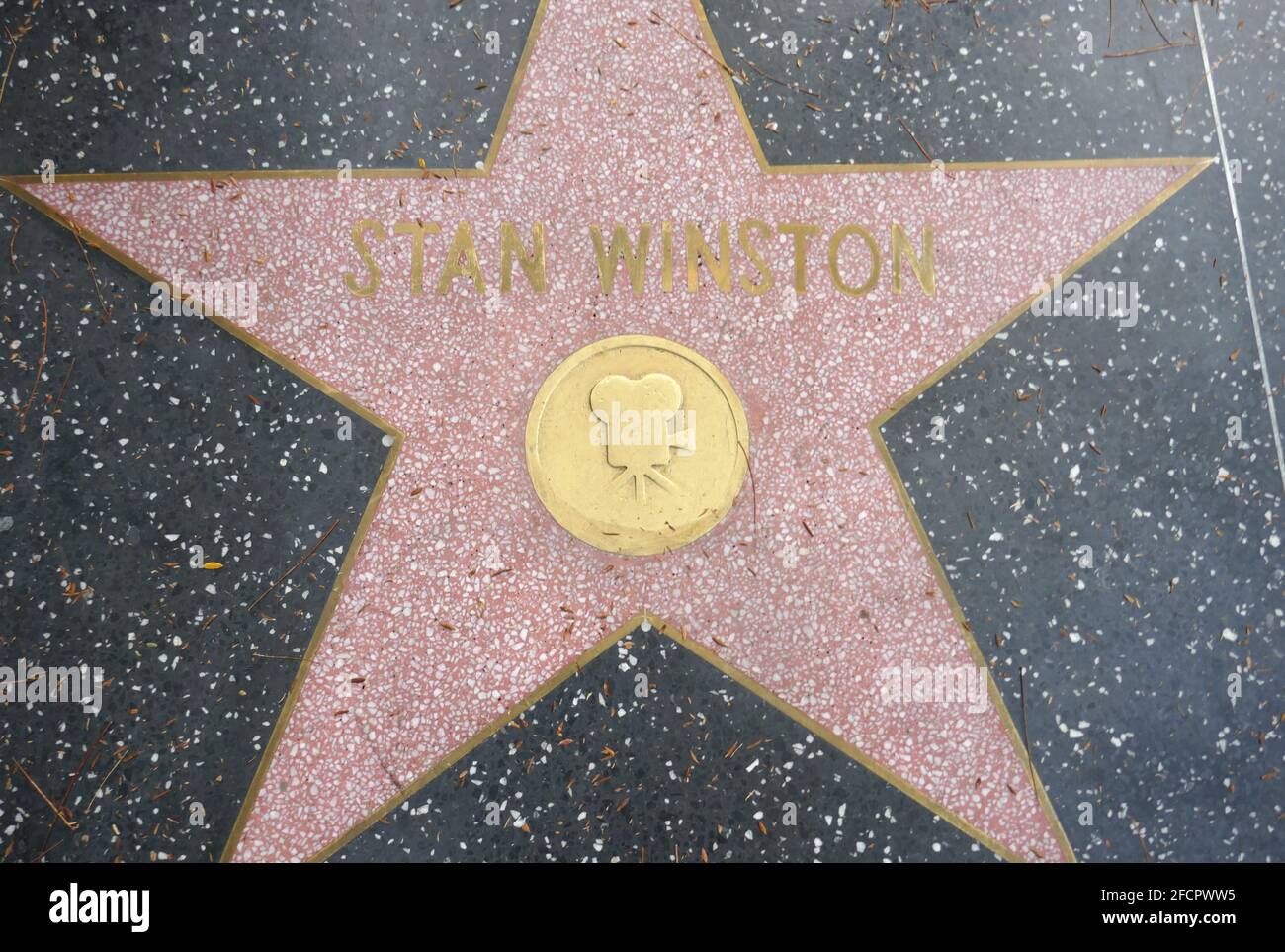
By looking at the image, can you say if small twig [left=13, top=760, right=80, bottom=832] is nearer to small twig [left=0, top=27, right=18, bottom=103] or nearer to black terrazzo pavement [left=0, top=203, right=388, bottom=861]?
black terrazzo pavement [left=0, top=203, right=388, bottom=861]

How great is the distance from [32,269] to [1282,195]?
2.54 meters

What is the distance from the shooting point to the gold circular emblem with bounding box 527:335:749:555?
1581mm

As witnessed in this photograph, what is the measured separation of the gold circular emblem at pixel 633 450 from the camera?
158cm

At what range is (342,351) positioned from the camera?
62.8 inches

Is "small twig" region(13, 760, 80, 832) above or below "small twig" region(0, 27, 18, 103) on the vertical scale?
below

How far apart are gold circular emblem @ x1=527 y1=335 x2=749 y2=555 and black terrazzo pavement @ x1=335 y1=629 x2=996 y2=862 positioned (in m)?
0.23

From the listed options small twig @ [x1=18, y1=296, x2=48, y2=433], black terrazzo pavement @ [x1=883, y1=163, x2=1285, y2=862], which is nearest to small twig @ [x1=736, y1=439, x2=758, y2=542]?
black terrazzo pavement @ [x1=883, y1=163, x2=1285, y2=862]

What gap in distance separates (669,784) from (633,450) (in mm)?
667

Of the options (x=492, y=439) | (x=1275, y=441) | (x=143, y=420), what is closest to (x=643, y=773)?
(x=492, y=439)

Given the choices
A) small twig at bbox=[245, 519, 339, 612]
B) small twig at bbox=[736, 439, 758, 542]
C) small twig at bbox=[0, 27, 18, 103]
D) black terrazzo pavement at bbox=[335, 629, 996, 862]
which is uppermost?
small twig at bbox=[0, 27, 18, 103]

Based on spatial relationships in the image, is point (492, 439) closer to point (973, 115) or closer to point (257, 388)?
point (257, 388)

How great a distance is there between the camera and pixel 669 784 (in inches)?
62.4
